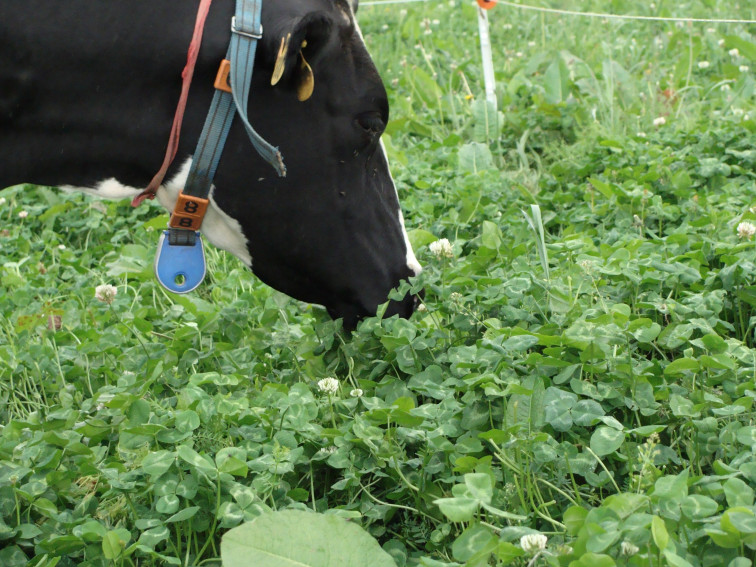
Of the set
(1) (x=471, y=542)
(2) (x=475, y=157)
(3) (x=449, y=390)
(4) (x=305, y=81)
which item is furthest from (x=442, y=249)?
(2) (x=475, y=157)

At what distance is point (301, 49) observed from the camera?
8.68 ft

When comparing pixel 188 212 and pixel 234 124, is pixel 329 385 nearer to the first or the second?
pixel 188 212

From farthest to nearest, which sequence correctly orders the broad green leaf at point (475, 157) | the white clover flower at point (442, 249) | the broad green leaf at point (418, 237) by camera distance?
the broad green leaf at point (475, 157) → the broad green leaf at point (418, 237) → the white clover flower at point (442, 249)

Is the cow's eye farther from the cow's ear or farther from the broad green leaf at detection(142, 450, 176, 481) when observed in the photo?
the broad green leaf at detection(142, 450, 176, 481)

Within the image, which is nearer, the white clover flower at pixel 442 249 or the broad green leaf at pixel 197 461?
the broad green leaf at pixel 197 461

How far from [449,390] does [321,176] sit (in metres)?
0.76

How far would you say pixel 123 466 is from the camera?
2498mm

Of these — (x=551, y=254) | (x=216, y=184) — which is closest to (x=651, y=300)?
(x=551, y=254)

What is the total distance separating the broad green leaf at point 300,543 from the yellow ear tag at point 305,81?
113 centimetres

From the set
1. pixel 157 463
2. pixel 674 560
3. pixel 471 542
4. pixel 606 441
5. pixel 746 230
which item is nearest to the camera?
pixel 674 560

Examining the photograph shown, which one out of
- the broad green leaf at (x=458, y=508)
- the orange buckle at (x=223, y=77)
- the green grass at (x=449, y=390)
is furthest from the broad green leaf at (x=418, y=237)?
the broad green leaf at (x=458, y=508)

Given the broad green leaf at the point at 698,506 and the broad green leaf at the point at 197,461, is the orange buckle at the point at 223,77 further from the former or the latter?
the broad green leaf at the point at 698,506

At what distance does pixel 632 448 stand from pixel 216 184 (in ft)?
4.41

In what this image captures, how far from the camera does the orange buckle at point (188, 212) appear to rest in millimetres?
2822
